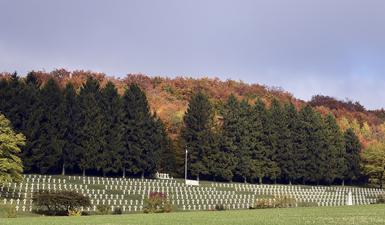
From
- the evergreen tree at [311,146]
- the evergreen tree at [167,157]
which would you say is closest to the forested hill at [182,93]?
the evergreen tree at [167,157]

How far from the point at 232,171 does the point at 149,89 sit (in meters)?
40.7

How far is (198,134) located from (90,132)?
18.2 meters

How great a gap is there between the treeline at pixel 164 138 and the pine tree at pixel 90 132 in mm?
132

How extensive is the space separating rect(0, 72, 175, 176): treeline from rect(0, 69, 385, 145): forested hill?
51.3 feet

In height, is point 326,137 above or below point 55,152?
above

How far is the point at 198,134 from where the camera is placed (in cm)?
8056

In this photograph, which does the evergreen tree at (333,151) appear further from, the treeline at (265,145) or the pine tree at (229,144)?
the pine tree at (229,144)

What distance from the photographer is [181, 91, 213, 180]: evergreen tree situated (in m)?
79.1

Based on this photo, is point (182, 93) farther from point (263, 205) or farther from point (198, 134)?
point (263, 205)

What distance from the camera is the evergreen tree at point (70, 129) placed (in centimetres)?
6781

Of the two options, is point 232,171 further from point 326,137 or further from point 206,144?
point 326,137

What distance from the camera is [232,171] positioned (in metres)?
80.8

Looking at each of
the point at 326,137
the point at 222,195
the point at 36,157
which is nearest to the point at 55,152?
the point at 36,157

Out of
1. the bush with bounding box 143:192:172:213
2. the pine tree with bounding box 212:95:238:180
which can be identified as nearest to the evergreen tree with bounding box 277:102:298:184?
the pine tree with bounding box 212:95:238:180
